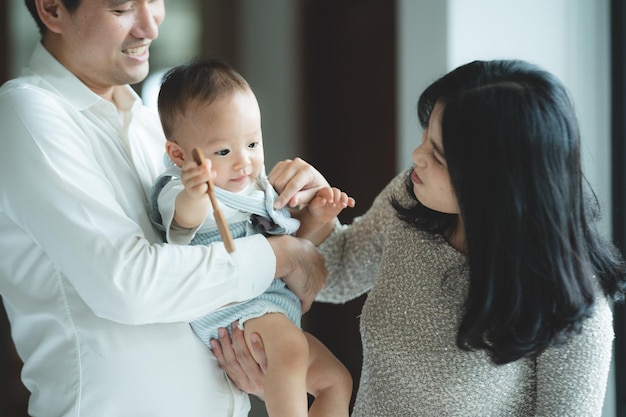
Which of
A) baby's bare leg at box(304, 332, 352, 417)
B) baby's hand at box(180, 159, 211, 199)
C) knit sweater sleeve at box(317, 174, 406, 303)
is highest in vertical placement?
baby's hand at box(180, 159, 211, 199)

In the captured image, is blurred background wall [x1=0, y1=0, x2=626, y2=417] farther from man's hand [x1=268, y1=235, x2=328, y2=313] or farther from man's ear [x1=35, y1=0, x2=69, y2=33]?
man's ear [x1=35, y1=0, x2=69, y2=33]

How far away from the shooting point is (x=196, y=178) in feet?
4.11

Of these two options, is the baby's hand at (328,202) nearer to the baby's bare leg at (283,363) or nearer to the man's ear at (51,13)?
the baby's bare leg at (283,363)

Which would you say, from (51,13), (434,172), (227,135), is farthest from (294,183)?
(51,13)

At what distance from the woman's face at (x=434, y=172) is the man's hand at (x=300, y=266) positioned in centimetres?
28

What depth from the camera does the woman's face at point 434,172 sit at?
135 cm

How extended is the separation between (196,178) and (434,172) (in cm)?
43

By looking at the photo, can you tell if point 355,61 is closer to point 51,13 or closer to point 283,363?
point 51,13

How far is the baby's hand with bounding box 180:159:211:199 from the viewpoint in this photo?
125cm

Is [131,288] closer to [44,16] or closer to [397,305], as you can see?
[397,305]

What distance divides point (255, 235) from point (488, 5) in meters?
1.46

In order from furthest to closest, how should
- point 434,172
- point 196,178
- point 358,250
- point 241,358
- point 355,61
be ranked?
point 355,61 → point 358,250 → point 241,358 → point 434,172 → point 196,178

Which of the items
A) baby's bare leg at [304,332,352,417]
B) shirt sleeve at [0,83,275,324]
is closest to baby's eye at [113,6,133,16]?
shirt sleeve at [0,83,275,324]

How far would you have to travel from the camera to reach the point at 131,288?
1.29 m
